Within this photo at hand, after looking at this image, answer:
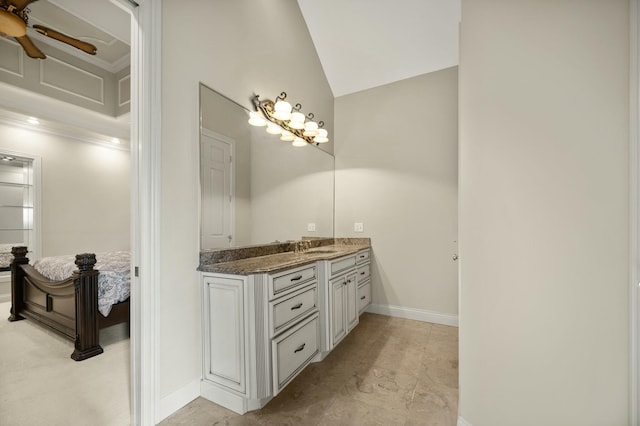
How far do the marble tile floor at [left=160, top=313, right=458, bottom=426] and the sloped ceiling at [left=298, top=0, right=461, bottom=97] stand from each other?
2972mm

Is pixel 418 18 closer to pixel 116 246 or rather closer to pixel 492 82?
pixel 492 82

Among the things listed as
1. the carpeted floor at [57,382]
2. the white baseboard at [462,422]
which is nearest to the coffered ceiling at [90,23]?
the carpeted floor at [57,382]

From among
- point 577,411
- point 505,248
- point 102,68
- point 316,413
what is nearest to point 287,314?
point 316,413

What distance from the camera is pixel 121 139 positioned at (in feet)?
13.8

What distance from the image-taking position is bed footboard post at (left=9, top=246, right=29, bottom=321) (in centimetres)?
289

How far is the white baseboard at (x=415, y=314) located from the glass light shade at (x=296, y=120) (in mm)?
2329

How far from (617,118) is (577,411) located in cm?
110

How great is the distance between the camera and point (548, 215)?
3.39ft

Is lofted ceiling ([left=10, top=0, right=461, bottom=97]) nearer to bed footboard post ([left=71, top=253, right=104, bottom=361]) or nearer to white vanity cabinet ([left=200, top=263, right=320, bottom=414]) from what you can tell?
bed footboard post ([left=71, top=253, right=104, bottom=361])

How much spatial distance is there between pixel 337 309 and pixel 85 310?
2.21 metres

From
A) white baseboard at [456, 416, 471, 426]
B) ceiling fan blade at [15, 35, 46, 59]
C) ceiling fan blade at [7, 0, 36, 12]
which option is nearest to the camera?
white baseboard at [456, 416, 471, 426]

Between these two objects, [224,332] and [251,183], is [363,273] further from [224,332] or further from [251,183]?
[224,332]

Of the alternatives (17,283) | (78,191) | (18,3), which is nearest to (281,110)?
(18,3)

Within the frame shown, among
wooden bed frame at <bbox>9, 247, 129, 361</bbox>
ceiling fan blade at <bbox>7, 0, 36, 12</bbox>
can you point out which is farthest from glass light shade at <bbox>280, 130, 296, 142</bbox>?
wooden bed frame at <bbox>9, 247, 129, 361</bbox>
